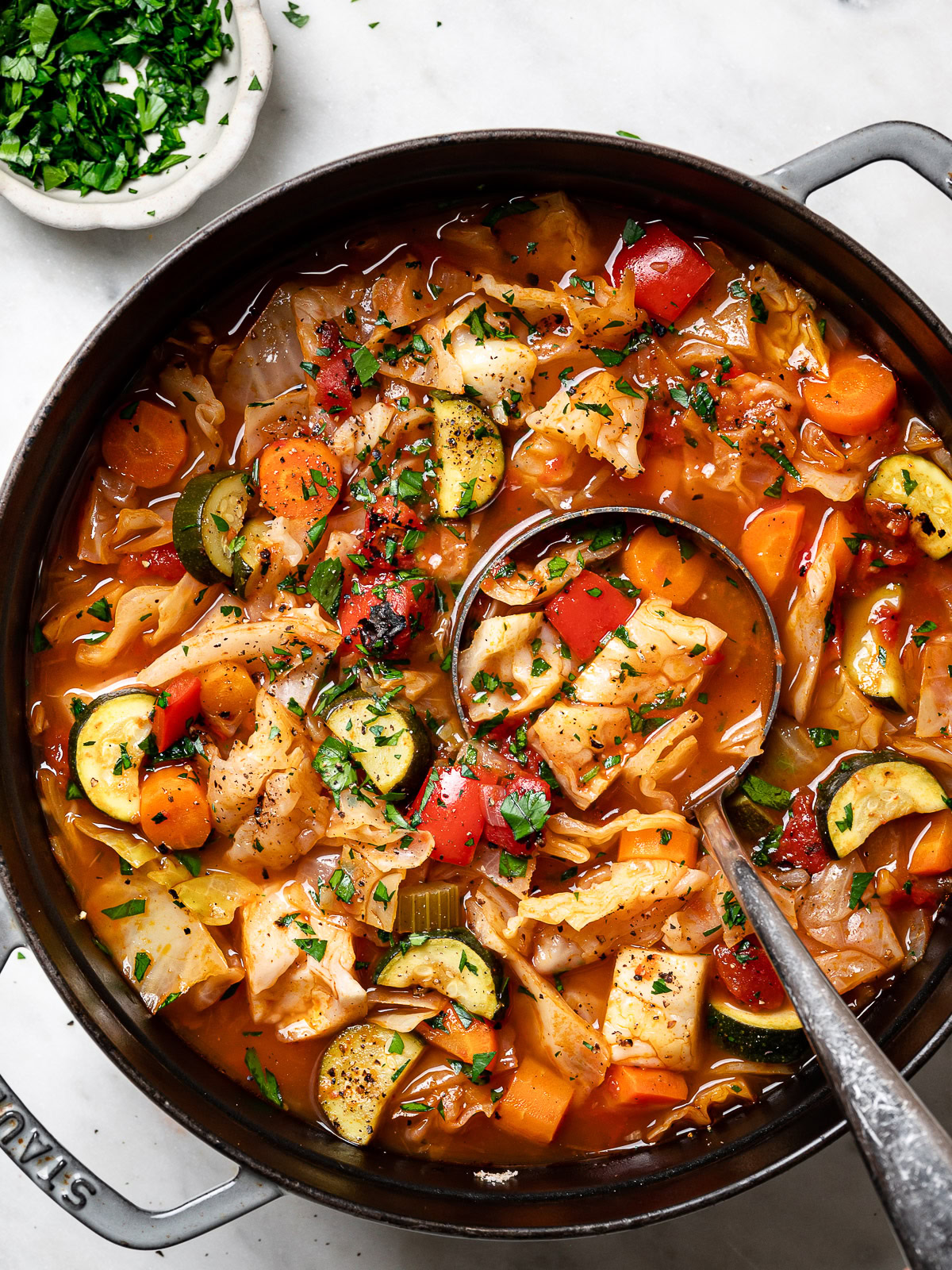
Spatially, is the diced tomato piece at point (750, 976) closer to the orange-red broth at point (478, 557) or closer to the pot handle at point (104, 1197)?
the orange-red broth at point (478, 557)

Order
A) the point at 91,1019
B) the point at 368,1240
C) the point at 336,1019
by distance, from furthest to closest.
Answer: the point at 368,1240 < the point at 336,1019 < the point at 91,1019

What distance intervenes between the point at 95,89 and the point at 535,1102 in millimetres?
3676

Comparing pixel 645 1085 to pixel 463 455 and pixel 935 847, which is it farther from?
pixel 463 455

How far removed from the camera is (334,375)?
3340mm

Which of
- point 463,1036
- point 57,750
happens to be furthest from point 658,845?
point 57,750

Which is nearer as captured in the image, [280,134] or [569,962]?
[569,962]

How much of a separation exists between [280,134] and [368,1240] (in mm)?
3828

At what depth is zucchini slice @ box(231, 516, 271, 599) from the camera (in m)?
3.31

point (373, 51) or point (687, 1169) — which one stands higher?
point (373, 51)

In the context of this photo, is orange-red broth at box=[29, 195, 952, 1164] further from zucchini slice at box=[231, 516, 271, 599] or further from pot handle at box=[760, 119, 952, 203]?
pot handle at box=[760, 119, 952, 203]

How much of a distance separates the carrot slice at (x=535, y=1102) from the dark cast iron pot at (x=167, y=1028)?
19cm

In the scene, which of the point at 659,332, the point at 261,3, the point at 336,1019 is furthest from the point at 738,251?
the point at 336,1019

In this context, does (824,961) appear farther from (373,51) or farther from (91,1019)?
(373,51)

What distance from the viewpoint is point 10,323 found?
11.9 feet
